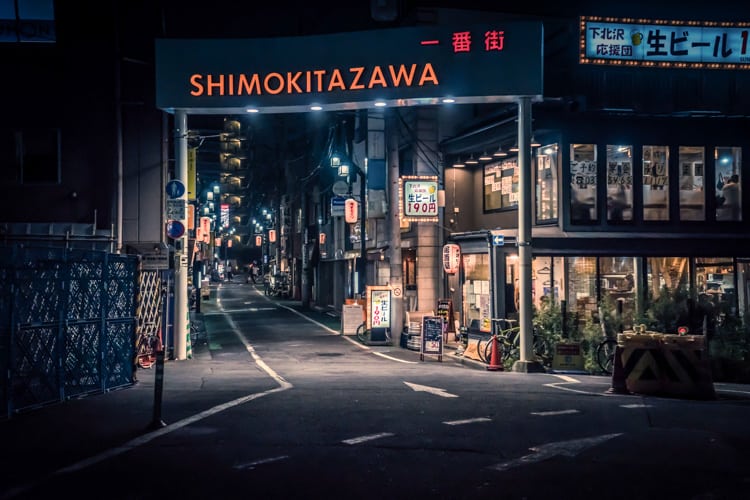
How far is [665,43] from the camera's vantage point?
82.2 feet

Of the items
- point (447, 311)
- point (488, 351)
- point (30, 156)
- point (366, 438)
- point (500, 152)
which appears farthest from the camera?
point (447, 311)

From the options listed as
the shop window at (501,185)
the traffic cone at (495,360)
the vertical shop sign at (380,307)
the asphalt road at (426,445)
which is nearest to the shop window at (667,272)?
the shop window at (501,185)

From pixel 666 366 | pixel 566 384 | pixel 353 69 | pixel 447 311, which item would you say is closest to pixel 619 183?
pixel 447 311

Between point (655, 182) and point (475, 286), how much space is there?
23.6 feet

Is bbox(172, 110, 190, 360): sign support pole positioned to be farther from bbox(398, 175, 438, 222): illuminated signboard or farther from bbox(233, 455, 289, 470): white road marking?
bbox(233, 455, 289, 470): white road marking

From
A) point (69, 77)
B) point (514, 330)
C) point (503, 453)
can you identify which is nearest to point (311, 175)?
point (69, 77)

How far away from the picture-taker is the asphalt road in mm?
7582

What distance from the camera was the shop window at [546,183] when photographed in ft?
79.6

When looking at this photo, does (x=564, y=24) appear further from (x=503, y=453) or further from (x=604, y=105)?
(x=503, y=453)

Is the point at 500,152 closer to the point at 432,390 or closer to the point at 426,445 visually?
the point at 432,390

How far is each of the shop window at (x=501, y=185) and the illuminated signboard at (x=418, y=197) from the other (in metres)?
3.17

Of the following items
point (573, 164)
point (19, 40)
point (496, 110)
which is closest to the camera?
point (19, 40)

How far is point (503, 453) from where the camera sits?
8.98m

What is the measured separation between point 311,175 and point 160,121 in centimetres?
2468
